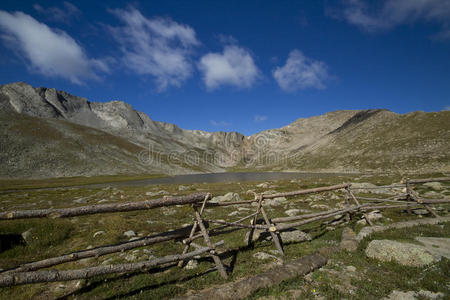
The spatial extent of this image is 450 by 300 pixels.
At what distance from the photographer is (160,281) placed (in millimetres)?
6730

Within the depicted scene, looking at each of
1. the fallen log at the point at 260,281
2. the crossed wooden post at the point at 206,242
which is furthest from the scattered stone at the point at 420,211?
the crossed wooden post at the point at 206,242

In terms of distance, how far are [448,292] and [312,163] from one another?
152256 mm

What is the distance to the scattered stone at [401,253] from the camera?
253 inches

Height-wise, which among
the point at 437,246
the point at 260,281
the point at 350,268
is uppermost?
the point at 437,246

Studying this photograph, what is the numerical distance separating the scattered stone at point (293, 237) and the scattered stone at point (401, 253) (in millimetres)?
3047

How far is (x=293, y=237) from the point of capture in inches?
396

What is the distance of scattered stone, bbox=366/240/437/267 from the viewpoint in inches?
253

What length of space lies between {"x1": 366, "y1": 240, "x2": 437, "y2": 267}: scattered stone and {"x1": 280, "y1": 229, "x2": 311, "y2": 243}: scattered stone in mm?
3047

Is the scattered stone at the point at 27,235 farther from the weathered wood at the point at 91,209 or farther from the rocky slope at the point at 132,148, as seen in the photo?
the rocky slope at the point at 132,148

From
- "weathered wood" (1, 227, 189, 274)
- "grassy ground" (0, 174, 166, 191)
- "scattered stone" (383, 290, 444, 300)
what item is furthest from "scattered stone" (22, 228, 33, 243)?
"grassy ground" (0, 174, 166, 191)

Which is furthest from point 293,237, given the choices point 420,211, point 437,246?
point 420,211

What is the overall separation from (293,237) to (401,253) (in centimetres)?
427

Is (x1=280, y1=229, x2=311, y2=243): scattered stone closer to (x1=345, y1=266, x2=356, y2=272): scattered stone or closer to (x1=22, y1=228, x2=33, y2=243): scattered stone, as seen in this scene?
(x1=345, y1=266, x2=356, y2=272): scattered stone

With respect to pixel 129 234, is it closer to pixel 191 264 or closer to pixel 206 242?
pixel 191 264
